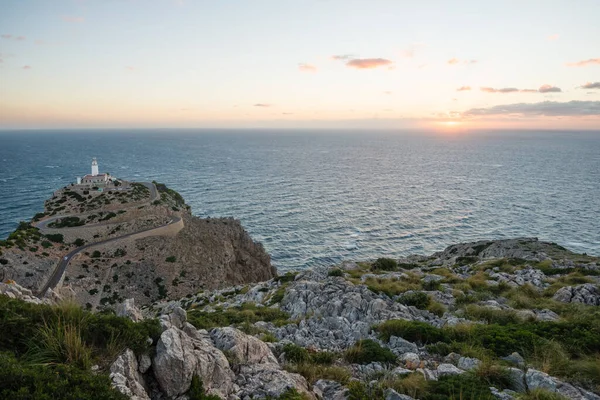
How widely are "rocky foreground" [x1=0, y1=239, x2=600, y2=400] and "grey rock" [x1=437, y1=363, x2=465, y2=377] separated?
0.05m

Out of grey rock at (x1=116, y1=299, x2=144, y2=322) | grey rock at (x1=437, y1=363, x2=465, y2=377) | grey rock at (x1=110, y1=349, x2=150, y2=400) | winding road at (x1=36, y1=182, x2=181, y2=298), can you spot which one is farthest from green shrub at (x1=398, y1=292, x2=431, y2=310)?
winding road at (x1=36, y1=182, x2=181, y2=298)

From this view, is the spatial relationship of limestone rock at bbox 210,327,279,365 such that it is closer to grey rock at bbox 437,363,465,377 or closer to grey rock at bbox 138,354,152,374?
grey rock at bbox 138,354,152,374

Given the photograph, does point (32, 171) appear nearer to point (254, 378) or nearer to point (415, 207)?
point (415, 207)

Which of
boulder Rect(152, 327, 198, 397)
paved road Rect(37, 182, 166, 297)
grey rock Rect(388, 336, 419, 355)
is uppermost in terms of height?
boulder Rect(152, 327, 198, 397)

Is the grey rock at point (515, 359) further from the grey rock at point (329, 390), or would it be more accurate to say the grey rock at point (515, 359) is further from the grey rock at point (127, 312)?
the grey rock at point (127, 312)

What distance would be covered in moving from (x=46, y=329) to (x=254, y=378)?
4843 millimetres

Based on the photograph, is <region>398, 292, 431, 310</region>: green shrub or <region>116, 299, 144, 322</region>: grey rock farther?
<region>398, 292, 431, 310</region>: green shrub

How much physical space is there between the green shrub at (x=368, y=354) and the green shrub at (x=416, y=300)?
261 inches

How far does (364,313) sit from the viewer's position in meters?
16.0

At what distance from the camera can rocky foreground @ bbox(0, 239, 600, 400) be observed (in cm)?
768

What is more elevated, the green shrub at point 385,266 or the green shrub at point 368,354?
the green shrub at point 368,354

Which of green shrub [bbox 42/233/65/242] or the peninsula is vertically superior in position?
the peninsula

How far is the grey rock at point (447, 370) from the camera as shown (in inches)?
356

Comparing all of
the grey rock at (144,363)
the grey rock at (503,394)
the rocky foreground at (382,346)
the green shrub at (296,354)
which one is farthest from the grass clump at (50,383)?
the grey rock at (503,394)
